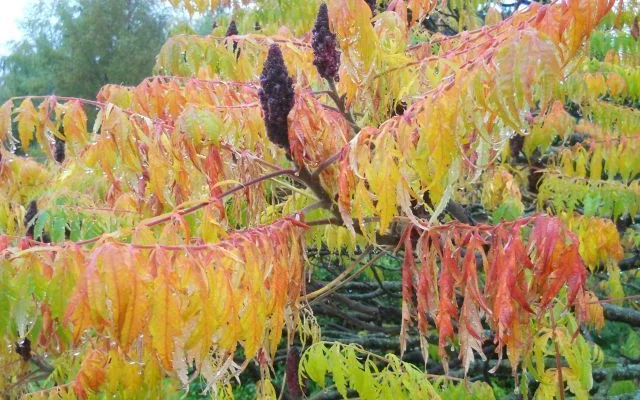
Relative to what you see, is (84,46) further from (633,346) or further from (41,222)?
(41,222)

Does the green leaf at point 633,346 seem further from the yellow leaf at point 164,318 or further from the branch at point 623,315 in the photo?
the yellow leaf at point 164,318

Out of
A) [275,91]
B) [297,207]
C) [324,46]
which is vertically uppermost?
[324,46]

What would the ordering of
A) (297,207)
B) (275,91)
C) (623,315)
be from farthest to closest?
1. (623,315)
2. (297,207)
3. (275,91)

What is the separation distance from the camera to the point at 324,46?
2014mm

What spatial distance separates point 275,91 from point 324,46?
29cm

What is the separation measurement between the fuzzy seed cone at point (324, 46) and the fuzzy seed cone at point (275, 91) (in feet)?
0.68

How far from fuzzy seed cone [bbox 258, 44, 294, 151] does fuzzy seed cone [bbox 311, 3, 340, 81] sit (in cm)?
21

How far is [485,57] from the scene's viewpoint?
1.48 m

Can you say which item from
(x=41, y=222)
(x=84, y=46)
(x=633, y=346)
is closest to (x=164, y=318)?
(x=41, y=222)

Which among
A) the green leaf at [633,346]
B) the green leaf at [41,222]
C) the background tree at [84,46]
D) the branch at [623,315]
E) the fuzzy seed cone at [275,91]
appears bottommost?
the green leaf at [633,346]

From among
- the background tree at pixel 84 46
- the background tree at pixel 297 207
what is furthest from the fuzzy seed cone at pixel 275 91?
the background tree at pixel 84 46

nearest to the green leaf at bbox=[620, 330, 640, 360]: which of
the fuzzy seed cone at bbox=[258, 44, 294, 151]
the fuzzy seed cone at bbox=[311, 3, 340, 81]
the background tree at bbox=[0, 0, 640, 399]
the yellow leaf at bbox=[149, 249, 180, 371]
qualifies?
the background tree at bbox=[0, 0, 640, 399]

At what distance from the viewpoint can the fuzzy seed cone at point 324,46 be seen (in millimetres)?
2021

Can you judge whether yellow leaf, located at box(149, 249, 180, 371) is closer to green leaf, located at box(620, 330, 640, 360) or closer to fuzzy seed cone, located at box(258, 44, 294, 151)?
fuzzy seed cone, located at box(258, 44, 294, 151)
